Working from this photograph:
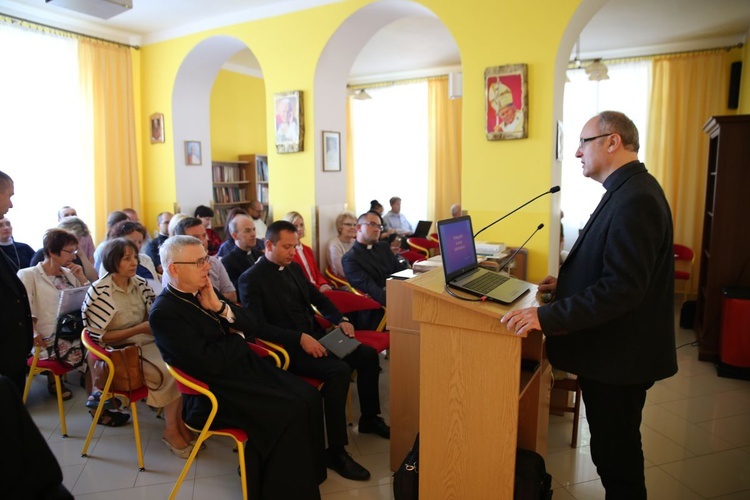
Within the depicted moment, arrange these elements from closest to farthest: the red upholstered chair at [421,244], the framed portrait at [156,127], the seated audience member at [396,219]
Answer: the framed portrait at [156,127]
the red upholstered chair at [421,244]
the seated audience member at [396,219]

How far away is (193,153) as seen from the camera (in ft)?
20.8

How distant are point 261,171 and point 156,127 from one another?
2254 mm

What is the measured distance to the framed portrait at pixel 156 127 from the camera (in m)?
6.20

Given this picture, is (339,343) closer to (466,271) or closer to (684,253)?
(466,271)

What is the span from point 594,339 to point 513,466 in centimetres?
54

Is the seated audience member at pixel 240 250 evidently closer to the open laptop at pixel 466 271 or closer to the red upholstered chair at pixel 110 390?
the red upholstered chair at pixel 110 390

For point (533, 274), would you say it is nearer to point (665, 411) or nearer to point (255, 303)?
point (665, 411)

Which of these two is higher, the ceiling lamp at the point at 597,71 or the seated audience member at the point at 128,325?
the ceiling lamp at the point at 597,71

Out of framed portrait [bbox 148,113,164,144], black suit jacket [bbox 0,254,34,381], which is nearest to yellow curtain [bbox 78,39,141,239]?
framed portrait [bbox 148,113,164,144]

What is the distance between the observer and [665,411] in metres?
3.31

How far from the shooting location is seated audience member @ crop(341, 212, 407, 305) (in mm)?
4121

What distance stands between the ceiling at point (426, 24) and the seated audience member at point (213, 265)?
258 cm

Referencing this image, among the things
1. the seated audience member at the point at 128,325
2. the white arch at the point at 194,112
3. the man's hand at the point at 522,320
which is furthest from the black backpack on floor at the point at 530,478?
the white arch at the point at 194,112

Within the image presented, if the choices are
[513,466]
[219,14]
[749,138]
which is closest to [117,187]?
[219,14]
